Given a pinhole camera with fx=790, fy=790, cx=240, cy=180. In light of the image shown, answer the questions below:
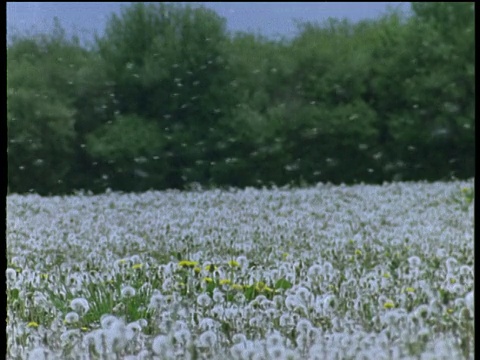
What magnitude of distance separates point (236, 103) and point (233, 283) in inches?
159

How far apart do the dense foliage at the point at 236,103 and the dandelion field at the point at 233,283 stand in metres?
1.41

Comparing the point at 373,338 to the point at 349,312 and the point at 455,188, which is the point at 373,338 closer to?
the point at 349,312

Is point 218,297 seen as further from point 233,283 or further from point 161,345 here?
point 161,345

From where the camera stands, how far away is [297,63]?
8078 mm

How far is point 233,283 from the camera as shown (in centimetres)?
329

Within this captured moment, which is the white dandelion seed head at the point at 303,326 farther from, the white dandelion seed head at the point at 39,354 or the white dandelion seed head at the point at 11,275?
the white dandelion seed head at the point at 11,275

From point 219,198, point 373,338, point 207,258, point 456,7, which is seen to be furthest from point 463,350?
point 456,7

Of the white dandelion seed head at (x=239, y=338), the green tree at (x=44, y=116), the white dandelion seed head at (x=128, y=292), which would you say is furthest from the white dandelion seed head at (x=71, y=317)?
the green tree at (x=44, y=116)

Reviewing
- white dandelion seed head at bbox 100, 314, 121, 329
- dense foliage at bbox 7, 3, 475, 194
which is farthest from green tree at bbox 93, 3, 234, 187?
white dandelion seed head at bbox 100, 314, 121, 329

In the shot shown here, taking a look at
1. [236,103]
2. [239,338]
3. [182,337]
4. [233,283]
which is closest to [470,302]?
[239,338]

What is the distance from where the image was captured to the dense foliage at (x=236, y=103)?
6691mm

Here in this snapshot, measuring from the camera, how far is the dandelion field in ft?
8.23

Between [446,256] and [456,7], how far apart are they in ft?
18.9

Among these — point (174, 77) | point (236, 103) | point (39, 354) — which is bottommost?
point (39, 354)
